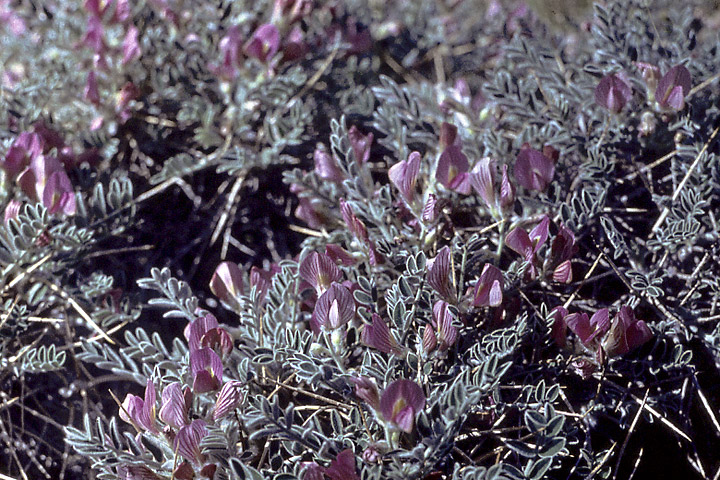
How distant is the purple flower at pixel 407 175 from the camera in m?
1.23

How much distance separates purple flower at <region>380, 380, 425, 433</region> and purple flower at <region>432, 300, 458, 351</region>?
144mm

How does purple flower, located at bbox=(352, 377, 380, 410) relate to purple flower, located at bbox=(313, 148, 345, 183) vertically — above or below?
below

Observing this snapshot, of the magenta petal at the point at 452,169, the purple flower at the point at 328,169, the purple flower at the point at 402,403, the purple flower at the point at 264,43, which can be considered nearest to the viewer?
the purple flower at the point at 402,403

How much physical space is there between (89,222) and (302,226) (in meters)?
0.57

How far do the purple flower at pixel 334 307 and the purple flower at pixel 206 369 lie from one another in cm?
20

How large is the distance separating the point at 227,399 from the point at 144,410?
0.50ft

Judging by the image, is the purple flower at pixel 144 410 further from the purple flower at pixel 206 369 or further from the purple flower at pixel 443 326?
the purple flower at pixel 443 326

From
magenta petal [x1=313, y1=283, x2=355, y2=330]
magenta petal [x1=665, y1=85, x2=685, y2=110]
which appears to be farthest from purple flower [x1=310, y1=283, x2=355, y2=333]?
magenta petal [x1=665, y1=85, x2=685, y2=110]

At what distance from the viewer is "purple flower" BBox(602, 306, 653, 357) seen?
1.08 meters

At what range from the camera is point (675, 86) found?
4.29 feet

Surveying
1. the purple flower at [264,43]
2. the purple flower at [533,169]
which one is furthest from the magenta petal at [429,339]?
the purple flower at [264,43]

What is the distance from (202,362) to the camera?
3.50 ft

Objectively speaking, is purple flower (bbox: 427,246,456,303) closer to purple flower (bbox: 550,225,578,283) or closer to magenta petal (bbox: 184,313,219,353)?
purple flower (bbox: 550,225,578,283)

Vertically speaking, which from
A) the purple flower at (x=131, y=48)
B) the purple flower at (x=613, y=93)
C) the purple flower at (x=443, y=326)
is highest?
the purple flower at (x=131, y=48)
